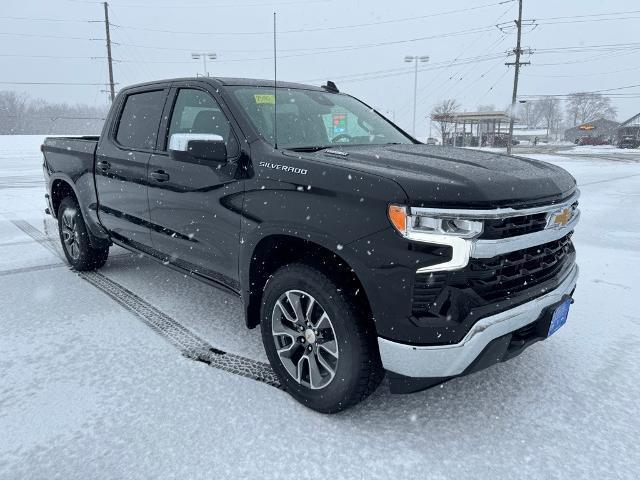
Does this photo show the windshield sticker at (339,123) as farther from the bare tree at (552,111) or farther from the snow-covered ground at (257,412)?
the bare tree at (552,111)

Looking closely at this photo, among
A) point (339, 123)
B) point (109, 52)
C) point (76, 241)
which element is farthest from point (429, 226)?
point (109, 52)

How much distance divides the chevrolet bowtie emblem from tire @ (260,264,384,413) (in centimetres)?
109

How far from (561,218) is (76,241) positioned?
4.53 m

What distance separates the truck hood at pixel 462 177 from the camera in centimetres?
214

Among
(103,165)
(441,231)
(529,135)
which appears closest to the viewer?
(441,231)

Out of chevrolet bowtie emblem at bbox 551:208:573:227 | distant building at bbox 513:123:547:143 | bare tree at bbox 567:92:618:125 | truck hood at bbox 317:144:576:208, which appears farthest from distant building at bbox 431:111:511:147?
bare tree at bbox 567:92:618:125

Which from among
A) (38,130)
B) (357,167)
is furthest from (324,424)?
(38,130)

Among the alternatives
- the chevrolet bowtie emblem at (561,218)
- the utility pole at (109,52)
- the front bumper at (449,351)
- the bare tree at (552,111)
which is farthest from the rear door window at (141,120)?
the bare tree at (552,111)

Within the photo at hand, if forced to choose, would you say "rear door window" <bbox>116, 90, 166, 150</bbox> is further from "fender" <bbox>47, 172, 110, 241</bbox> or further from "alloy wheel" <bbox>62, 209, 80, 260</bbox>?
"alloy wheel" <bbox>62, 209, 80, 260</bbox>

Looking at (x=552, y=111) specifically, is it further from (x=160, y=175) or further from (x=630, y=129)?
(x=160, y=175)

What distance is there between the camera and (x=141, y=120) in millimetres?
4027

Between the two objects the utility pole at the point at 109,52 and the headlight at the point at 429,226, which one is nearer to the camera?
the headlight at the point at 429,226

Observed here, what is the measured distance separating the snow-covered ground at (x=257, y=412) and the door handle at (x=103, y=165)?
3.97 ft

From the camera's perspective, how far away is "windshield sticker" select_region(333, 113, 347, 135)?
11.6ft
